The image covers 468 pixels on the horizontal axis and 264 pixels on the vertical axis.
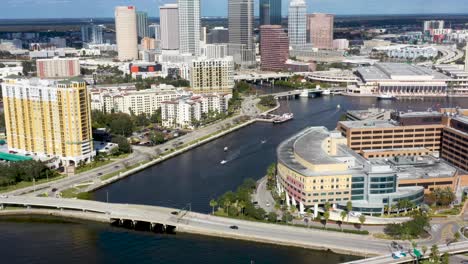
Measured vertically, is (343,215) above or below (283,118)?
below

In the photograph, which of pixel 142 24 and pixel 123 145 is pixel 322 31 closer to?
pixel 142 24

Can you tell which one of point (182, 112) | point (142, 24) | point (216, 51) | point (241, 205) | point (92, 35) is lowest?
point (241, 205)

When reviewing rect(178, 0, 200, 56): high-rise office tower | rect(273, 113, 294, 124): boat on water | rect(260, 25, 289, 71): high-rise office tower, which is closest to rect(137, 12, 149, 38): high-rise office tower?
rect(178, 0, 200, 56): high-rise office tower

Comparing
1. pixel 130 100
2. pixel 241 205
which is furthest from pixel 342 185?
pixel 130 100

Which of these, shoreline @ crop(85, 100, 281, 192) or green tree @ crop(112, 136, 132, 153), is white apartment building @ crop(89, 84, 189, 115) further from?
green tree @ crop(112, 136, 132, 153)

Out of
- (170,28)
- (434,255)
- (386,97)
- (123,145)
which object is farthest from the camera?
(170,28)

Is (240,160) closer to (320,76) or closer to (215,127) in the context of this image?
(215,127)
